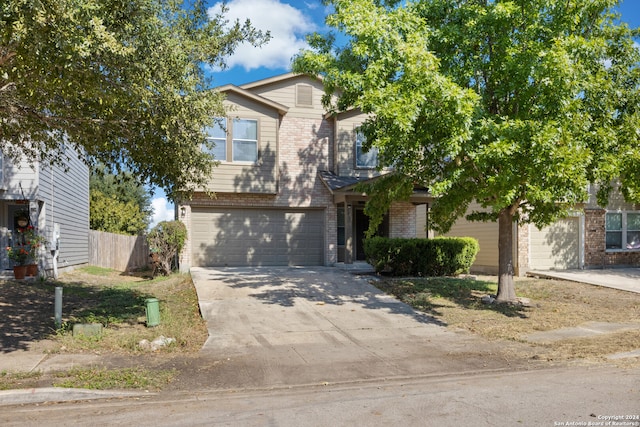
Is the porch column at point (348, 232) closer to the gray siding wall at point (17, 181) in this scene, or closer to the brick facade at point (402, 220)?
the brick facade at point (402, 220)

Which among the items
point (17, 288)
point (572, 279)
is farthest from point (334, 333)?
point (572, 279)

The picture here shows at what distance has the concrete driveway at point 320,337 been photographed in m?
7.29

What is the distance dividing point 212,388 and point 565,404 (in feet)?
13.7

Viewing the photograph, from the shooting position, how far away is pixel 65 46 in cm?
587

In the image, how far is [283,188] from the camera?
1841 centimetres

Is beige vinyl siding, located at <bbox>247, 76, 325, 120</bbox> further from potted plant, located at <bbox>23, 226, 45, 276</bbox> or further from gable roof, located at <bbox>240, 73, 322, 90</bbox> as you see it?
potted plant, located at <bbox>23, 226, 45, 276</bbox>

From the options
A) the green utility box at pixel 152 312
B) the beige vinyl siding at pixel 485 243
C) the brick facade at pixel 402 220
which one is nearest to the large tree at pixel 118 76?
the green utility box at pixel 152 312

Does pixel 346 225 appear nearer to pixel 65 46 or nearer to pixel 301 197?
pixel 301 197

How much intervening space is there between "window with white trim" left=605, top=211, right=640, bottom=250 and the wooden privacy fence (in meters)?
20.7

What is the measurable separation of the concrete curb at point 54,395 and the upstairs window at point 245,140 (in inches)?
482

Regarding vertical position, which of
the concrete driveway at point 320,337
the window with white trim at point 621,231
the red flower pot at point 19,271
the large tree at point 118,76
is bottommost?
the concrete driveway at point 320,337

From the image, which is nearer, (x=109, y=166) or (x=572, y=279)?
(x=109, y=166)

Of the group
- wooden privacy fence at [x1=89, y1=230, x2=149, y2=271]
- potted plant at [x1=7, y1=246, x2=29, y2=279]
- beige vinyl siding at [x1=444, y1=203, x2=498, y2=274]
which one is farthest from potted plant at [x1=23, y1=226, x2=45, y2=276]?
beige vinyl siding at [x1=444, y1=203, x2=498, y2=274]

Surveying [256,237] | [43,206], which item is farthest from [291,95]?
[43,206]
